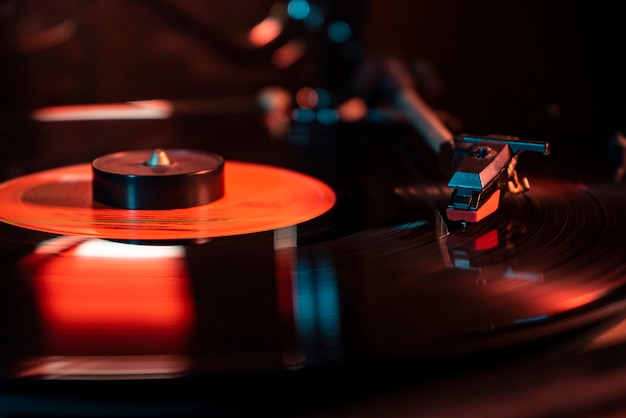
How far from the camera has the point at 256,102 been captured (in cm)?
139

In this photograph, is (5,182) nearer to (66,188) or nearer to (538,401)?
(66,188)

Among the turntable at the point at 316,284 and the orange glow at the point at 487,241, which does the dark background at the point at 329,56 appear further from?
the orange glow at the point at 487,241

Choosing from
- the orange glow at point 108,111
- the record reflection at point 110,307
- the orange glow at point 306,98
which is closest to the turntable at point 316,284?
the record reflection at point 110,307

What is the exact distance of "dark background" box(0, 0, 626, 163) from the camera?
126 cm

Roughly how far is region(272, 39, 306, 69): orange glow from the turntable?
1.40 ft

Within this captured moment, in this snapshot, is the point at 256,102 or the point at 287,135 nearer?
the point at 287,135

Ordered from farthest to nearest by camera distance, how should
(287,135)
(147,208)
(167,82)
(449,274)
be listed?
(167,82) < (287,135) < (147,208) < (449,274)

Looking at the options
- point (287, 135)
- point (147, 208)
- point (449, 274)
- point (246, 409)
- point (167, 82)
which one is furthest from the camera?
point (167, 82)

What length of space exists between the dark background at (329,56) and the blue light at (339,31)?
0.01 meters

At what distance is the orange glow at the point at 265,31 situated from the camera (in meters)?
1.37

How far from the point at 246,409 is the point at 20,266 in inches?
9.8

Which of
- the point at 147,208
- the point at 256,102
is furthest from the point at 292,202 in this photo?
the point at 256,102

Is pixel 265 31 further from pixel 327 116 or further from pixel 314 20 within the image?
pixel 327 116

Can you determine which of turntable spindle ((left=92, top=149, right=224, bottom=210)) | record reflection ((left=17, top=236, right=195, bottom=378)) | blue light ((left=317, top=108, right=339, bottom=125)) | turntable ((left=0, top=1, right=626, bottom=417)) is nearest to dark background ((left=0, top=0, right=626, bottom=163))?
blue light ((left=317, top=108, right=339, bottom=125))
